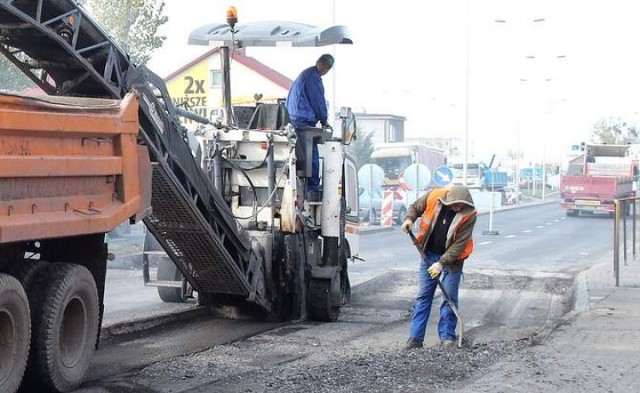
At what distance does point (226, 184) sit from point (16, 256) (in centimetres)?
482

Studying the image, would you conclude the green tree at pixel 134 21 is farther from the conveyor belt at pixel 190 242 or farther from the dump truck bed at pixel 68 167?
the dump truck bed at pixel 68 167

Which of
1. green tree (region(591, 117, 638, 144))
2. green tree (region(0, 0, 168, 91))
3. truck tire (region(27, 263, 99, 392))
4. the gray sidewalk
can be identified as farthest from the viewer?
green tree (region(591, 117, 638, 144))

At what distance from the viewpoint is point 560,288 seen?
1622 centimetres

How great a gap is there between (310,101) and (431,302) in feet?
10.8

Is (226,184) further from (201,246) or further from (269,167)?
(201,246)

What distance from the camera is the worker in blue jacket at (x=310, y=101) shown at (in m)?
12.0

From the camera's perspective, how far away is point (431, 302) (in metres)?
9.88

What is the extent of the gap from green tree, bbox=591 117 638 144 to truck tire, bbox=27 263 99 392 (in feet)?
268

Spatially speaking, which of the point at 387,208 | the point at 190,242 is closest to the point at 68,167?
the point at 190,242

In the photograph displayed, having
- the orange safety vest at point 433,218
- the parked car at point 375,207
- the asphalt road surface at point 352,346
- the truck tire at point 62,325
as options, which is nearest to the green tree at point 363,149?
the parked car at point 375,207

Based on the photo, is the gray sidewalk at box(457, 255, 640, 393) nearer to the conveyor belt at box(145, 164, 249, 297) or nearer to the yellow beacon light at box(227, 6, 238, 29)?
the conveyor belt at box(145, 164, 249, 297)

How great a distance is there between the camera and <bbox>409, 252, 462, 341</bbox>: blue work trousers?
9742mm

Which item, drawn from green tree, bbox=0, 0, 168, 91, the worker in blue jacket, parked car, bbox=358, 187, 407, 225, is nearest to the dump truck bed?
the worker in blue jacket

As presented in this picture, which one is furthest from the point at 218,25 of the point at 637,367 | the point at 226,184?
the point at 637,367
